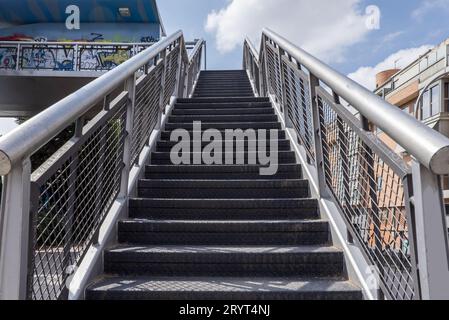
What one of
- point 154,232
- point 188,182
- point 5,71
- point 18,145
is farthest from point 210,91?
point 18,145

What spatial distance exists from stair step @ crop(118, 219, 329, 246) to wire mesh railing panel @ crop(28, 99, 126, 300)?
26cm

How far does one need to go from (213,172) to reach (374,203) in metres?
1.70

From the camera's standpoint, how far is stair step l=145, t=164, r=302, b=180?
3439 millimetres

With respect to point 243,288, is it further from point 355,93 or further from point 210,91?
point 210,91

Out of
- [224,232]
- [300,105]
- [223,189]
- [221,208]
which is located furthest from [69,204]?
[300,105]

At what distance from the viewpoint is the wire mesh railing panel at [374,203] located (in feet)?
5.54

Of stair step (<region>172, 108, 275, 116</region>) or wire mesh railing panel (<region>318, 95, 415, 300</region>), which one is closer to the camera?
wire mesh railing panel (<region>318, 95, 415, 300</region>)

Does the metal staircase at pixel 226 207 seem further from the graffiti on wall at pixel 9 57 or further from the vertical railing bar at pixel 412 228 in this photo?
the graffiti on wall at pixel 9 57

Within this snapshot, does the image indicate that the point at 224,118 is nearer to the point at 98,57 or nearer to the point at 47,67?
the point at 98,57

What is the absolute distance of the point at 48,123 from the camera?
1.55 metres

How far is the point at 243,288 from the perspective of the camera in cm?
210

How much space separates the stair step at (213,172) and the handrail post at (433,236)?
212 cm

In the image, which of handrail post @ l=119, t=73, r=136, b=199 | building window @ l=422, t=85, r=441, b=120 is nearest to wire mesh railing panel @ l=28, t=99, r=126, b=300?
handrail post @ l=119, t=73, r=136, b=199

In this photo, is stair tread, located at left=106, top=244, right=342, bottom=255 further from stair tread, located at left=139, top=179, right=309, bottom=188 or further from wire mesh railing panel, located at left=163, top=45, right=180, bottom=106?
wire mesh railing panel, located at left=163, top=45, right=180, bottom=106
